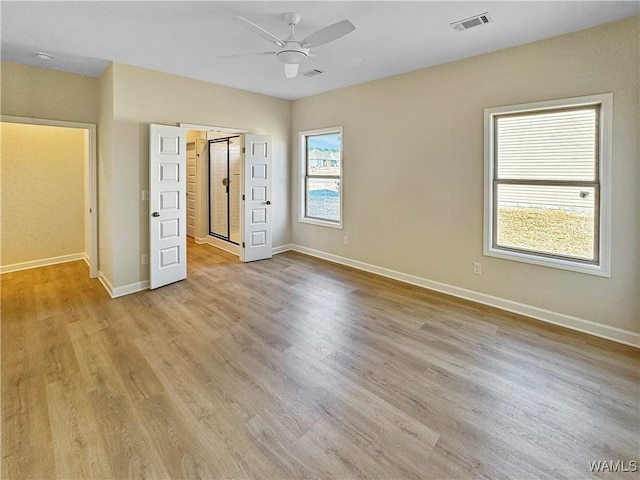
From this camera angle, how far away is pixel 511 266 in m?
3.54

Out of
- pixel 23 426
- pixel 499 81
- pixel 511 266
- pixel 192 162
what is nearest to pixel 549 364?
pixel 511 266

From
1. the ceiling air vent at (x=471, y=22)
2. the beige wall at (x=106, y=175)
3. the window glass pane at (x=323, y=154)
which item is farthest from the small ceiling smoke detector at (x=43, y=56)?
the ceiling air vent at (x=471, y=22)

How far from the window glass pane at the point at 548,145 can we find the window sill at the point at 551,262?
816 mm

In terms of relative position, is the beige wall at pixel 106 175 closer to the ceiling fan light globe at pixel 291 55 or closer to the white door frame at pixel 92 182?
the white door frame at pixel 92 182

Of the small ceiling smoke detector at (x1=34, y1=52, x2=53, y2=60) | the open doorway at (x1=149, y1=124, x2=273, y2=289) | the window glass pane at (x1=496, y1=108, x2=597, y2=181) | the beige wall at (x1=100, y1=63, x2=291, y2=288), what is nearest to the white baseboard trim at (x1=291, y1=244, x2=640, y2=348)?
the window glass pane at (x1=496, y1=108, x2=597, y2=181)

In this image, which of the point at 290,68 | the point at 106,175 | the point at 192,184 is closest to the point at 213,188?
the point at 192,184

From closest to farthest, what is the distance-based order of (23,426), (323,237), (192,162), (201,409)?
(23,426), (201,409), (323,237), (192,162)

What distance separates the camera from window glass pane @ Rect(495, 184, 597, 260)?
10.1ft

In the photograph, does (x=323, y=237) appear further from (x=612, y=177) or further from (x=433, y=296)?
(x=612, y=177)

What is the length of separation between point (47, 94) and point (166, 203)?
196 cm

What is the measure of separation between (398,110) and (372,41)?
1286mm

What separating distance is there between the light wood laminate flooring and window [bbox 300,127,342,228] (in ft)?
7.43

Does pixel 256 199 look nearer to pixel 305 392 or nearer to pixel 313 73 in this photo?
pixel 313 73

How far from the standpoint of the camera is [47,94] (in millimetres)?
4059
